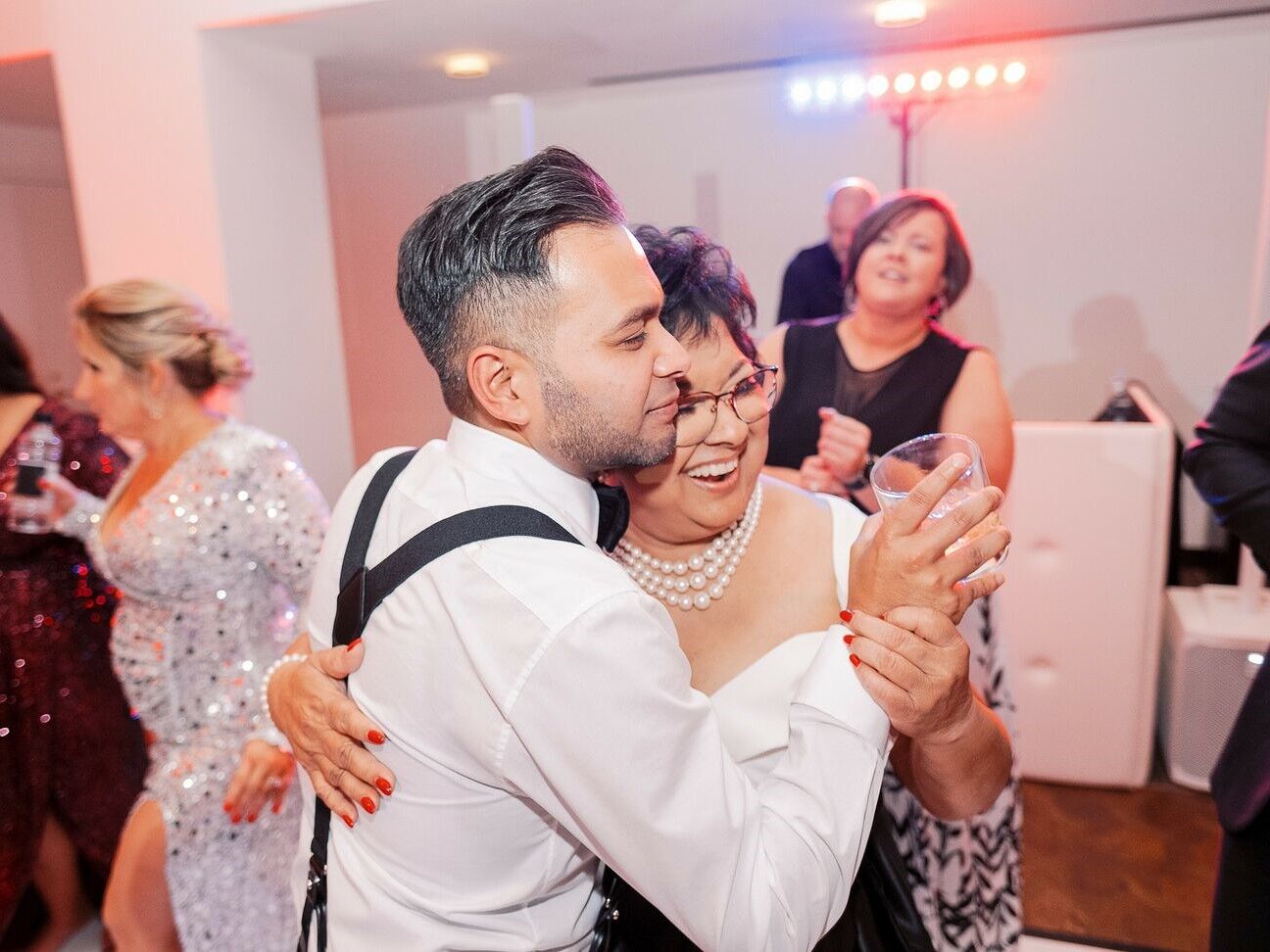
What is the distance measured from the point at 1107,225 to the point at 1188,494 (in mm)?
1503

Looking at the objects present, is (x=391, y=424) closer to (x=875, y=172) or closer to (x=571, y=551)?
(x=875, y=172)

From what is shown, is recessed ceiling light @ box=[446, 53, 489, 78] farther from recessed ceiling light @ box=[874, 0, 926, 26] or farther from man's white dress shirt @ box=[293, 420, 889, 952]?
man's white dress shirt @ box=[293, 420, 889, 952]

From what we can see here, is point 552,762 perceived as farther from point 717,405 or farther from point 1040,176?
point 1040,176

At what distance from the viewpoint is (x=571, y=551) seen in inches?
35.8

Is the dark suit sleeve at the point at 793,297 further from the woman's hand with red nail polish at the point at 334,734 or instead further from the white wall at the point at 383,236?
the woman's hand with red nail polish at the point at 334,734

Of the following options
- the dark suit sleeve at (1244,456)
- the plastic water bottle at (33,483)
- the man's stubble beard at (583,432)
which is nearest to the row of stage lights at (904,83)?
the dark suit sleeve at (1244,456)

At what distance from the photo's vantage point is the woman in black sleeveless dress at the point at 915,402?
1.85 metres

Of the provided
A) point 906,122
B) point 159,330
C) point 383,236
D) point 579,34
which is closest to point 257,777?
point 159,330

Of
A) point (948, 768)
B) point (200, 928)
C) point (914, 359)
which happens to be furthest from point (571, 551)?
point (200, 928)

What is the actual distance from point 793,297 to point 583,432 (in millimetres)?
3107

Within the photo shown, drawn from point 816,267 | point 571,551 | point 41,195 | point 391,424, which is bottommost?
point 391,424

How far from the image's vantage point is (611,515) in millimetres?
1165

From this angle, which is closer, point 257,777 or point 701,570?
point 701,570

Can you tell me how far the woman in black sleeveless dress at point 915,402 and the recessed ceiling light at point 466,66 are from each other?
6.55 ft
